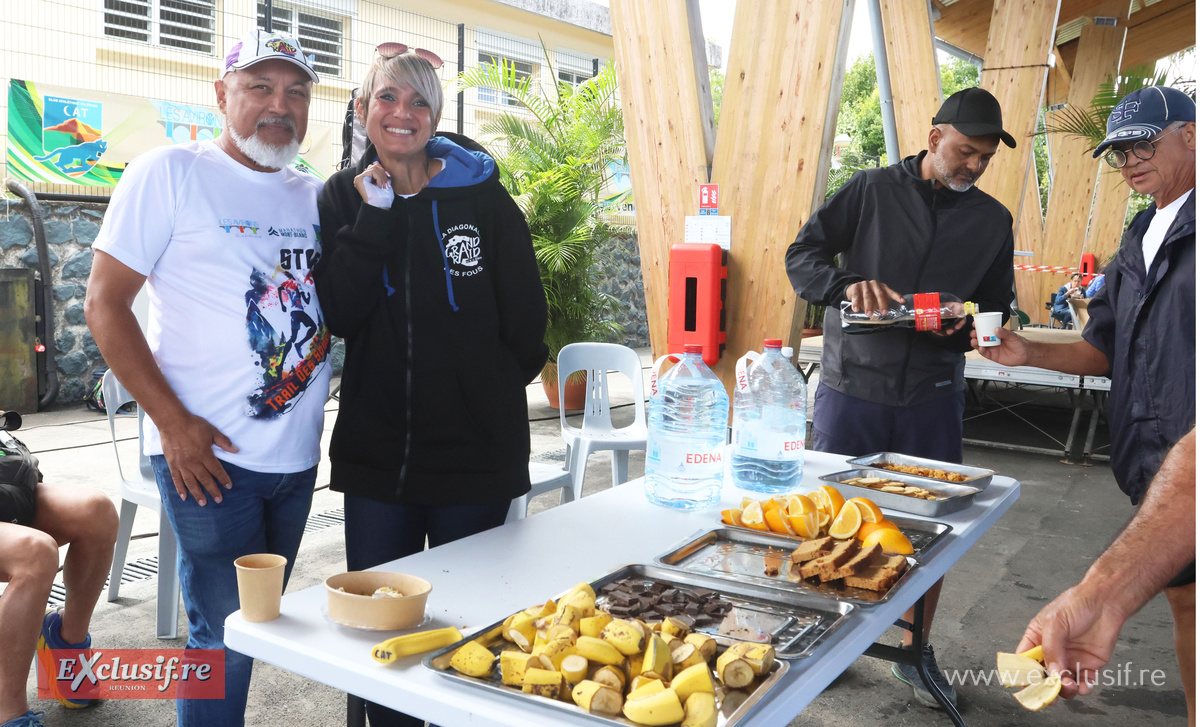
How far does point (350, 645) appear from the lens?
1.34 meters

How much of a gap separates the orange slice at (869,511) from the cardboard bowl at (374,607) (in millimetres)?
Answer: 970

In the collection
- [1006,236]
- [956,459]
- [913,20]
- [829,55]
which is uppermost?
[913,20]

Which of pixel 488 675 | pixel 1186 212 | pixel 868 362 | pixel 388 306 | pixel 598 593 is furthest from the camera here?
pixel 868 362

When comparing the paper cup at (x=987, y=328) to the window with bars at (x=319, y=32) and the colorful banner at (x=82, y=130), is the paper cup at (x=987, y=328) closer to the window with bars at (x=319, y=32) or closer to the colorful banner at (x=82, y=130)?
the colorful banner at (x=82, y=130)

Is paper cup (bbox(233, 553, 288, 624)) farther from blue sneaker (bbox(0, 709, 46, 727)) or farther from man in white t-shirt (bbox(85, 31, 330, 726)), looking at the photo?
blue sneaker (bbox(0, 709, 46, 727))

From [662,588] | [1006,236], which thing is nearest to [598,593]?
[662,588]

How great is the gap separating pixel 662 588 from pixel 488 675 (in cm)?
43

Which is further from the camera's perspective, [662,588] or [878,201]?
[878,201]

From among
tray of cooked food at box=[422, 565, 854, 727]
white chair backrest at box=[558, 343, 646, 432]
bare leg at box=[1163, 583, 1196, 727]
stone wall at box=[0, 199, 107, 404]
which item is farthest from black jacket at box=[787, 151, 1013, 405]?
stone wall at box=[0, 199, 107, 404]

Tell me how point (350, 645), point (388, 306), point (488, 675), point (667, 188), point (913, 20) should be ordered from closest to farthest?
point (488, 675)
point (350, 645)
point (388, 306)
point (667, 188)
point (913, 20)

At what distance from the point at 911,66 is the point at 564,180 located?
314 centimetres

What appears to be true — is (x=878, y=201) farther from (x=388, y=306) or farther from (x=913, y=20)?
(x=913, y=20)

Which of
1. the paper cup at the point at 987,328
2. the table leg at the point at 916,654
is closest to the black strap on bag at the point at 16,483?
the table leg at the point at 916,654

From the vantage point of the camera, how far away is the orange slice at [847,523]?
1832mm
